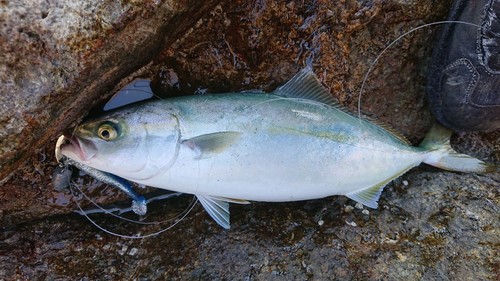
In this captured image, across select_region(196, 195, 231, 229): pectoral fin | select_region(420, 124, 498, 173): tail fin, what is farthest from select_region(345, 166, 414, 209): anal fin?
select_region(196, 195, 231, 229): pectoral fin

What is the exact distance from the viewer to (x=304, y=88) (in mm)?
2453

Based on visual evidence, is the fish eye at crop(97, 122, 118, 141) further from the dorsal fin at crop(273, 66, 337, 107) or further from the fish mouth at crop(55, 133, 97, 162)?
the dorsal fin at crop(273, 66, 337, 107)

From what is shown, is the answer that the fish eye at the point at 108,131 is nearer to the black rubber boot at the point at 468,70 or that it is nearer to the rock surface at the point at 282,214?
the rock surface at the point at 282,214

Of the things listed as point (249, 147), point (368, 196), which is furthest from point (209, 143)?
point (368, 196)

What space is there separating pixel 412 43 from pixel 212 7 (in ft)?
4.01

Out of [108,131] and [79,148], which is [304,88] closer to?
[108,131]

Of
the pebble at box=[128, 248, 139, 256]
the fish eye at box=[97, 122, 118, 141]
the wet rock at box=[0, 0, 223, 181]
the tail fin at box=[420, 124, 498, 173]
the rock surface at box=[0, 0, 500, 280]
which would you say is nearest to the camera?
the wet rock at box=[0, 0, 223, 181]

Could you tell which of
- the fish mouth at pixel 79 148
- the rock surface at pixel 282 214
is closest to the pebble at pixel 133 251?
the rock surface at pixel 282 214

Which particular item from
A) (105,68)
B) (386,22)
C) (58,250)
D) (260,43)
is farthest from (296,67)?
(58,250)

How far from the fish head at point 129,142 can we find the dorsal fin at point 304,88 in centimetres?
64

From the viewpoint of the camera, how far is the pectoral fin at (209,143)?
7.32 feet

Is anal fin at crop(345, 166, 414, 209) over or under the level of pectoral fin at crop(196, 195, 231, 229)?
under

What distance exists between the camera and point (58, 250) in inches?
99.1

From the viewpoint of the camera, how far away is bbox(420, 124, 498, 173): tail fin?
8.79ft
